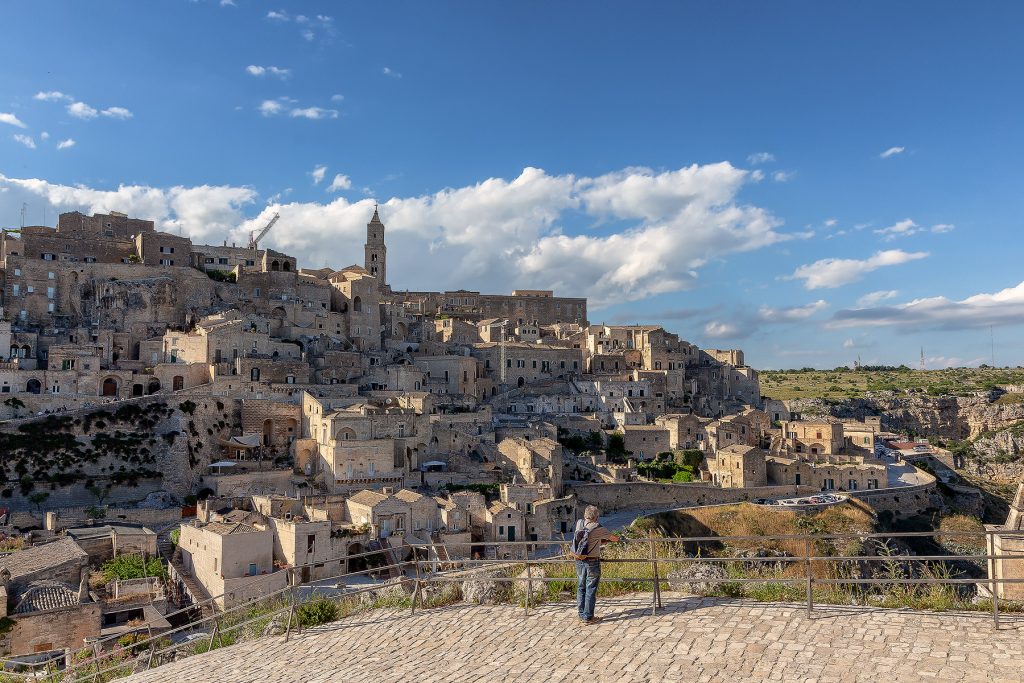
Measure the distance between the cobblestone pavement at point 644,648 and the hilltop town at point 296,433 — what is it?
27.9 feet

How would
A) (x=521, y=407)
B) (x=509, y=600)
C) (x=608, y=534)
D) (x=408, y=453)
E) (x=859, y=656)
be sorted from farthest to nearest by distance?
(x=521, y=407), (x=408, y=453), (x=509, y=600), (x=608, y=534), (x=859, y=656)

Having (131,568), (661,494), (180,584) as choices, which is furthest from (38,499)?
(661,494)

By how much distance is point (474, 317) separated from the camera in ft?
243

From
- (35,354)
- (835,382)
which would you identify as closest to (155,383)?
(35,354)

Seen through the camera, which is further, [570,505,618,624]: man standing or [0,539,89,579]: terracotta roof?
[0,539,89,579]: terracotta roof

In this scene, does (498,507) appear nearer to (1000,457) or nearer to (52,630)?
(52,630)

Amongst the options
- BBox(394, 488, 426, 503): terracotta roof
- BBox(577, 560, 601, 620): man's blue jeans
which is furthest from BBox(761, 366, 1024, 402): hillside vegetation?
BBox(577, 560, 601, 620): man's blue jeans

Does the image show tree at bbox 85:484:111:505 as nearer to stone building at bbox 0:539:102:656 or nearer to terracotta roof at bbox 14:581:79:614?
stone building at bbox 0:539:102:656

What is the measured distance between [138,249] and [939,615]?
58026 millimetres

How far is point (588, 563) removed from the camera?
28.5 feet

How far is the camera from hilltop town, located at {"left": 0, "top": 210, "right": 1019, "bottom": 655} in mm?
26344

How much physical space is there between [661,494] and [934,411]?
166ft

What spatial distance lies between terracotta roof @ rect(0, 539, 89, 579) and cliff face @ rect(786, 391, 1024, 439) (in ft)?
205

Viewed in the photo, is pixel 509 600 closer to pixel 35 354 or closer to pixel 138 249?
pixel 35 354
